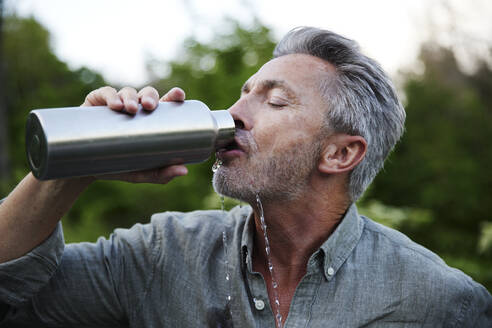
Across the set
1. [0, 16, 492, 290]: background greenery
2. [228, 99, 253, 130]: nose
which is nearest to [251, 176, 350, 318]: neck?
[228, 99, 253, 130]: nose

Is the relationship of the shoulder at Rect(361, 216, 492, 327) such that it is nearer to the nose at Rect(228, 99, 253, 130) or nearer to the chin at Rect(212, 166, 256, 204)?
the chin at Rect(212, 166, 256, 204)

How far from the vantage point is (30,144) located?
4.94ft

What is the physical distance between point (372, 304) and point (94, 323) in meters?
1.30

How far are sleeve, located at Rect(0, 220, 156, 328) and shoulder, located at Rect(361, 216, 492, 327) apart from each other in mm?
1162

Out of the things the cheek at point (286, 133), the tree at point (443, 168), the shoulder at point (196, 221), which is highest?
the cheek at point (286, 133)

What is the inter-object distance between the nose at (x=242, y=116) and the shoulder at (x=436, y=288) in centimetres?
87

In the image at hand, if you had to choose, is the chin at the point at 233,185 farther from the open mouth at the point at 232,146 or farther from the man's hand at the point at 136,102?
the man's hand at the point at 136,102

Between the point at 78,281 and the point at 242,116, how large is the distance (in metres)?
1.06

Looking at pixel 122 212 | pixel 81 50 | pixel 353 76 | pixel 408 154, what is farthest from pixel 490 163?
pixel 81 50

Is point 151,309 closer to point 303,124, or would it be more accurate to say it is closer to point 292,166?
point 292,166

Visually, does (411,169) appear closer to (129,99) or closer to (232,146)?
(232,146)

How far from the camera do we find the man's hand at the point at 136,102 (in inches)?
60.6

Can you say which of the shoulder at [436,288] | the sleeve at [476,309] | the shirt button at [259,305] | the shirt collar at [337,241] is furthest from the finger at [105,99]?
the sleeve at [476,309]

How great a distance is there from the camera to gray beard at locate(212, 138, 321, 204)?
6.57ft
